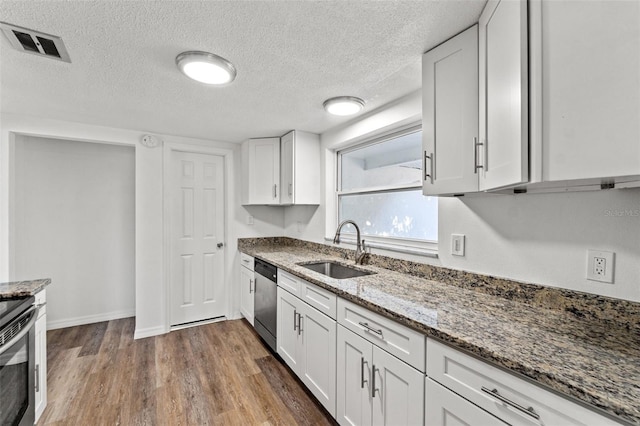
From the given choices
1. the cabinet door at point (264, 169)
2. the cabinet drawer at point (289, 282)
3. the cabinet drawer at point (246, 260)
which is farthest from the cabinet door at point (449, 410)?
the cabinet door at point (264, 169)

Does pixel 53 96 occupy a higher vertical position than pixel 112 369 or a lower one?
higher

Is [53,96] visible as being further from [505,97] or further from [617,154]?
[617,154]

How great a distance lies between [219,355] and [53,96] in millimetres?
2435

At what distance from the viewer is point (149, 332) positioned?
293 centimetres

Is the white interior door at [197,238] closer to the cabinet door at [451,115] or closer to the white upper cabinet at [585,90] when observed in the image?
the cabinet door at [451,115]

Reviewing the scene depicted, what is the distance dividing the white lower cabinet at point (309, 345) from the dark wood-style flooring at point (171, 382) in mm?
159

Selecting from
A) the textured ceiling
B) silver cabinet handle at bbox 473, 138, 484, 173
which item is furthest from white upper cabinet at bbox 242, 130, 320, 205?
silver cabinet handle at bbox 473, 138, 484, 173

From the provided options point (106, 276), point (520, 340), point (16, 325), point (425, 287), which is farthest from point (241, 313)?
point (520, 340)

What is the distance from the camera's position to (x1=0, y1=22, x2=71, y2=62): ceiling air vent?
1.29 meters

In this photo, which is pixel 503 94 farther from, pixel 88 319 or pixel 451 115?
pixel 88 319

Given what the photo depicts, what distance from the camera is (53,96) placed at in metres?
2.01

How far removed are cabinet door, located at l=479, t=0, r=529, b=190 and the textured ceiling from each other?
0.18 metres

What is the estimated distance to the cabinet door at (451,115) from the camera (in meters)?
1.28

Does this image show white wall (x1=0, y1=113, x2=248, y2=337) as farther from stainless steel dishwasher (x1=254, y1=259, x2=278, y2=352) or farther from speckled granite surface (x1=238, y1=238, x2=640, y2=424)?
speckled granite surface (x1=238, y1=238, x2=640, y2=424)
